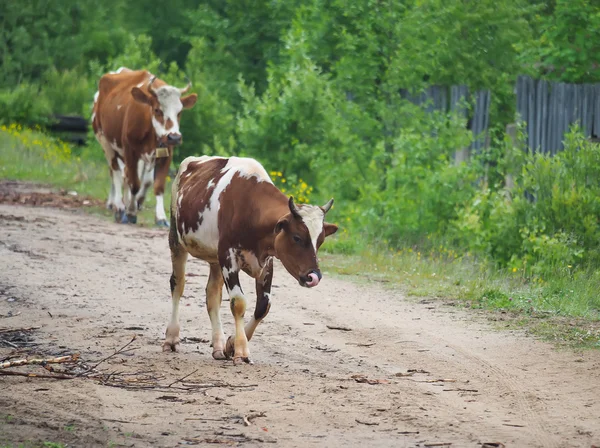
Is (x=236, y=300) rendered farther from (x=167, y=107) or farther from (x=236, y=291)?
(x=167, y=107)

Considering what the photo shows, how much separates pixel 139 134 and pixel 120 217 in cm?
141

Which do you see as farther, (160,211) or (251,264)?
(160,211)

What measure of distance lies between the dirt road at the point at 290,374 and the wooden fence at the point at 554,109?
4936 millimetres

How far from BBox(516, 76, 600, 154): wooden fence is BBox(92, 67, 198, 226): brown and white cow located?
17.8 feet

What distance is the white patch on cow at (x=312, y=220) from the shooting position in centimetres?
849

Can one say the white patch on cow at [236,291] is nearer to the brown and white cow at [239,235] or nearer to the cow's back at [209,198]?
the brown and white cow at [239,235]

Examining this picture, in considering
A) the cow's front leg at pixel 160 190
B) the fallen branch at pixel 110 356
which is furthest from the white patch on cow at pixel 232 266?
the cow's front leg at pixel 160 190

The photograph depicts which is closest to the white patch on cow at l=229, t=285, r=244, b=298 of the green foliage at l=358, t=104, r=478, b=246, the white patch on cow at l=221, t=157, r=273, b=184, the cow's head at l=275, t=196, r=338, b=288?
the cow's head at l=275, t=196, r=338, b=288

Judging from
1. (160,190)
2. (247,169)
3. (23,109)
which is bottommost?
(160,190)

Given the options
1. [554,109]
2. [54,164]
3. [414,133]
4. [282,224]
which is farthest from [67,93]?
[282,224]

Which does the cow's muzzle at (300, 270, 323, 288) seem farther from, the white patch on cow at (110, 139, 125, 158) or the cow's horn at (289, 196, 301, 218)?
the white patch on cow at (110, 139, 125, 158)

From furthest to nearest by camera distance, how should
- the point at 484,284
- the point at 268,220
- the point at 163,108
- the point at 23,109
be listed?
→ the point at 23,109
the point at 163,108
the point at 484,284
the point at 268,220

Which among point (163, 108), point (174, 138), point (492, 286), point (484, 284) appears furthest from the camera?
point (163, 108)

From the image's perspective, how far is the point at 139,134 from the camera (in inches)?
711
